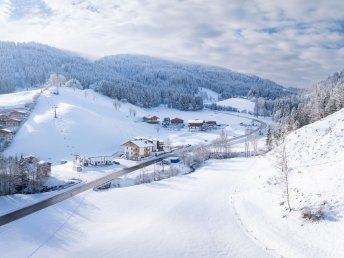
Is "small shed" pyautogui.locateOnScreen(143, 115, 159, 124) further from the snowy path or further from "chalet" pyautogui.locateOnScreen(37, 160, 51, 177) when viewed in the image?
the snowy path

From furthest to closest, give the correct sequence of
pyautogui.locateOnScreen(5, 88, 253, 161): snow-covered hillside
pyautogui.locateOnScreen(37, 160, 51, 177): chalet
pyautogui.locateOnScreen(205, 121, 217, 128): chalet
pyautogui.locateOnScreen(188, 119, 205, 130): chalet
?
pyautogui.locateOnScreen(205, 121, 217, 128): chalet
pyautogui.locateOnScreen(188, 119, 205, 130): chalet
pyautogui.locateOnScreen(5, 88, 253, 161): snow-covered hillside
pyautogui.locateOnScreen(37, 160, 51, 177): chalet

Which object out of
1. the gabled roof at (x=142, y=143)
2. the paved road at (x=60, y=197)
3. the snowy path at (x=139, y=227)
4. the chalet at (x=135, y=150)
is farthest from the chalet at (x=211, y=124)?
the snowy path at (x=139, y=227)

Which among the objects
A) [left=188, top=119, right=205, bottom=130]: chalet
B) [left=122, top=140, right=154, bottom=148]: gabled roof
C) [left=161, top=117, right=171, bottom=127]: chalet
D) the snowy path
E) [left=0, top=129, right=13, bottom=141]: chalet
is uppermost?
[left=161, top=117, right=171, bottom=127]: chalet

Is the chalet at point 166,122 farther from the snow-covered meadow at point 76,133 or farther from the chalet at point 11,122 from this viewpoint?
the chalet at point 11,122

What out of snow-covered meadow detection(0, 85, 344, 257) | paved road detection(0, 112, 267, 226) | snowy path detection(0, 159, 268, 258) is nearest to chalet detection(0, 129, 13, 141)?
snow-covered meadow detection(0, 85, 344, 257)

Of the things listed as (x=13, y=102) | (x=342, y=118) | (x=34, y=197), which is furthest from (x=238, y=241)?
(x=13, y=102)
